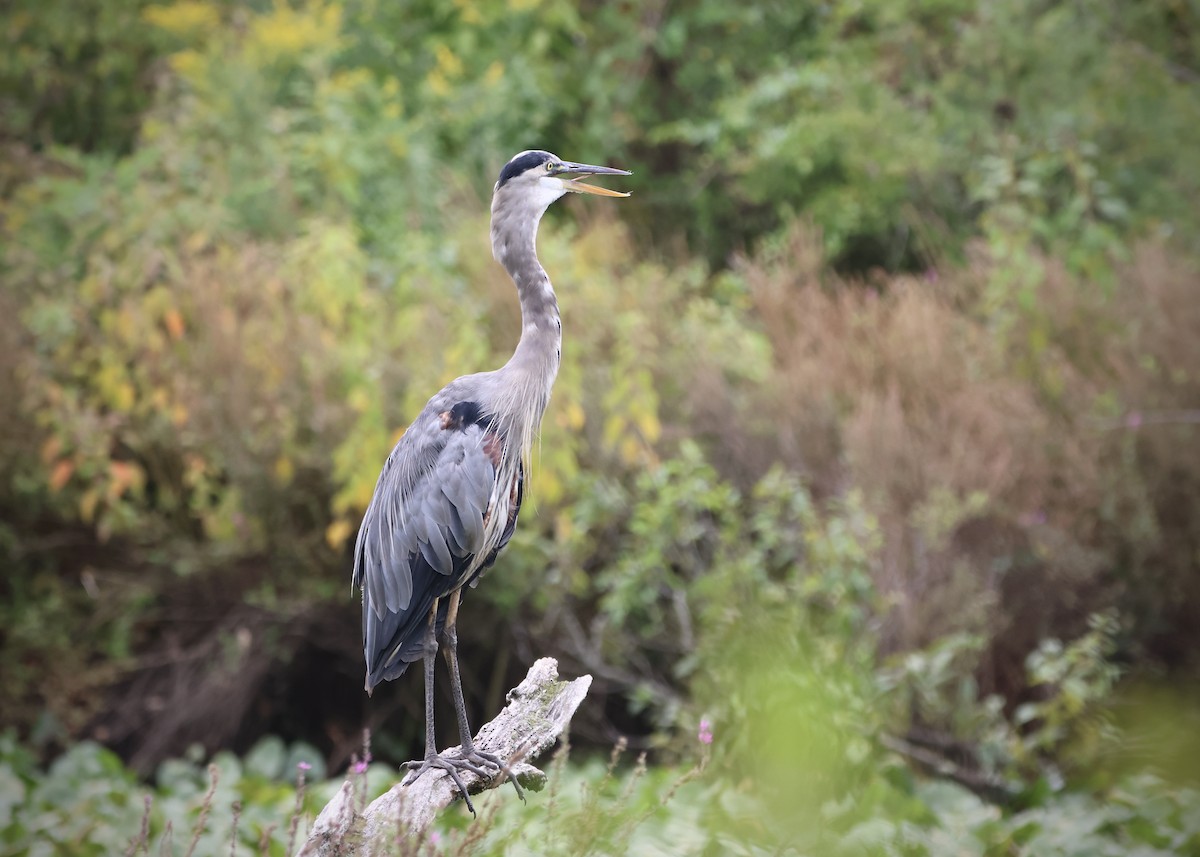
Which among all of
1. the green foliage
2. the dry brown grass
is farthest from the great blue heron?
the green foliage

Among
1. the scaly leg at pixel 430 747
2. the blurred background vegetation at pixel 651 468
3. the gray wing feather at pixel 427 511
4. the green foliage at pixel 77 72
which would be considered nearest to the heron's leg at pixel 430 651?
the scaly leg at pixel 430 747

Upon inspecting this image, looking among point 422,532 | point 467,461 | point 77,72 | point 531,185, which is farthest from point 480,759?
point 77,72

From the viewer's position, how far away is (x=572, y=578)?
6426mm

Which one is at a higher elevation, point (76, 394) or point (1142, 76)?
point (1142, 76)

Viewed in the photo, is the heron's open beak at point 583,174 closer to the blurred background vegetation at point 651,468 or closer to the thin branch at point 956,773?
the blurred background vegetation at point 651,468

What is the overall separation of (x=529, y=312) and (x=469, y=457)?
1.45 feet

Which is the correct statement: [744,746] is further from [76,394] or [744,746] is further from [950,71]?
[950,71]

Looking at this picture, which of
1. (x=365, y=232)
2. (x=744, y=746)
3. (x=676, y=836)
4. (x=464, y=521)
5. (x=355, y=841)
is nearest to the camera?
(x=355, y=841)

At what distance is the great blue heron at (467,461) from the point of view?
365cm

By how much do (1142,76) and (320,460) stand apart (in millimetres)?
4657

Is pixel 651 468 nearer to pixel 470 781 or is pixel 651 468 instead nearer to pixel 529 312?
pixel 529 312

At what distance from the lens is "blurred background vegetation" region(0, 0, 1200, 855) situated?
544cm

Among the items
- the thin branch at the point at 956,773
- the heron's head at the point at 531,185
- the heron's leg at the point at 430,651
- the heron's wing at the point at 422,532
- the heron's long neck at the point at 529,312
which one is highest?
the heron's head at the point at 531,185

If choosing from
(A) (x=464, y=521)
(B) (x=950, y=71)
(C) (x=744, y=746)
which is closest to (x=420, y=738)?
(C) (x=744, y=746)
